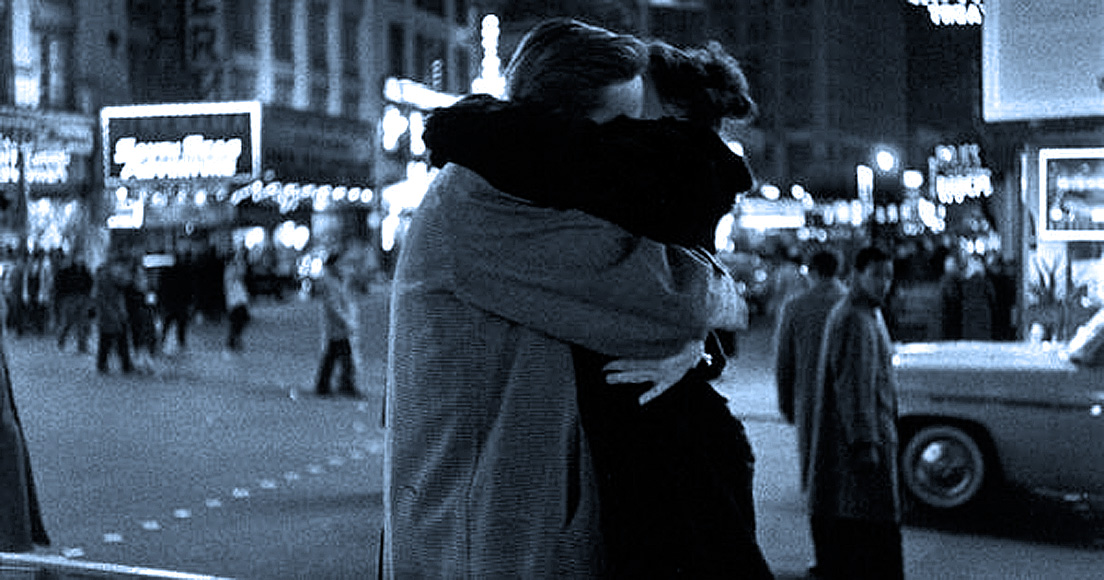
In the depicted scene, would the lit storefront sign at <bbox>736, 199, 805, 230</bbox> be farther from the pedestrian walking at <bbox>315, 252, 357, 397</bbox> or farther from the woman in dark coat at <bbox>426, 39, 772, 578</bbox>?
the woman in dark coat at <bbox>426, 39, 772, 578</bbox>

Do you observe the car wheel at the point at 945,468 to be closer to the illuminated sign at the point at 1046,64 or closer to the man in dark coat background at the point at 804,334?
the man in dark coat background at the point at 804,334

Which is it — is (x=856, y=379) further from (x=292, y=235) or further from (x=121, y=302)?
(x=292, y=235)

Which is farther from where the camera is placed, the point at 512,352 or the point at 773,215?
the point at 773,215

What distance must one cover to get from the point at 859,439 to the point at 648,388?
510 cm

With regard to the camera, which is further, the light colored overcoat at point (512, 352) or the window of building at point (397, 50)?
the window of building at point (397, 50)

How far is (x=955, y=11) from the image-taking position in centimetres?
1639

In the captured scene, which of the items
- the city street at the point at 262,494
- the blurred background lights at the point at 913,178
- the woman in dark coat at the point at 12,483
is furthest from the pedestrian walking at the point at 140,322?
the blurred background lights at the point at 913,178

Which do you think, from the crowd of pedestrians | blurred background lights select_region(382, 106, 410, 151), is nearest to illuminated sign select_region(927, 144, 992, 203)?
blurred background lights select_region(382, 106, 410, 151)

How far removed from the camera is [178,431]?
14125mm

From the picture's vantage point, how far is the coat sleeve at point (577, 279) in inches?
73.5

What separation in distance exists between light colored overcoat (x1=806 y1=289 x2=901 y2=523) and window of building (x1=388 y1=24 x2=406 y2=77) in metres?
51.3

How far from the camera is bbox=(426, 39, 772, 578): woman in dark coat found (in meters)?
1.83

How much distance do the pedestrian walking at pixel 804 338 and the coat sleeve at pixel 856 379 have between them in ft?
3.29

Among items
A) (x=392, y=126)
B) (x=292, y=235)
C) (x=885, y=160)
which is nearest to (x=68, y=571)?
(x=392, y=126)
